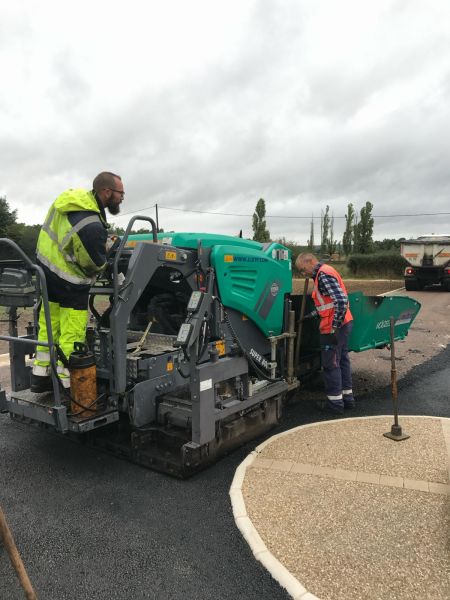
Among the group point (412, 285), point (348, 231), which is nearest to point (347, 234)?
point (348, 231)

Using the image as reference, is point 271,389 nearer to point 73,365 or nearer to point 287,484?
point 287,484

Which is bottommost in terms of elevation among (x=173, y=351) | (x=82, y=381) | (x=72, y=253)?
(x=82, y=381)

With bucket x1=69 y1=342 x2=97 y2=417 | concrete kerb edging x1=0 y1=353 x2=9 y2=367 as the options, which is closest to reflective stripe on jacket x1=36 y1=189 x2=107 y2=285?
bucket x1=69 y1=342 x2=97 y2=417

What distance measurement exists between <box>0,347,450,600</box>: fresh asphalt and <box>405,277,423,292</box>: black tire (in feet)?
61.4

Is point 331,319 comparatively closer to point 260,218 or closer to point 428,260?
point 428,260

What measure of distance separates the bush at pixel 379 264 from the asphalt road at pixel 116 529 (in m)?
29.6

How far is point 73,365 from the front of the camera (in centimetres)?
363

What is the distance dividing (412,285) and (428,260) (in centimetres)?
155

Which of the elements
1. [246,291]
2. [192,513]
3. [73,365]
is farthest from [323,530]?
[246,291]

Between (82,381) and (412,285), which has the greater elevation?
(82,381)

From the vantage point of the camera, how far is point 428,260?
20.1 meters

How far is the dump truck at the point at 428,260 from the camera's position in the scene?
65.3 ft

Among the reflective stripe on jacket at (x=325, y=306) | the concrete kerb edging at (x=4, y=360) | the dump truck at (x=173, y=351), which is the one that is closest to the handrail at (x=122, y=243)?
the dump truck at (x=173, y=351)

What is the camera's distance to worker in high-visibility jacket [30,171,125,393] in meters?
3.69
